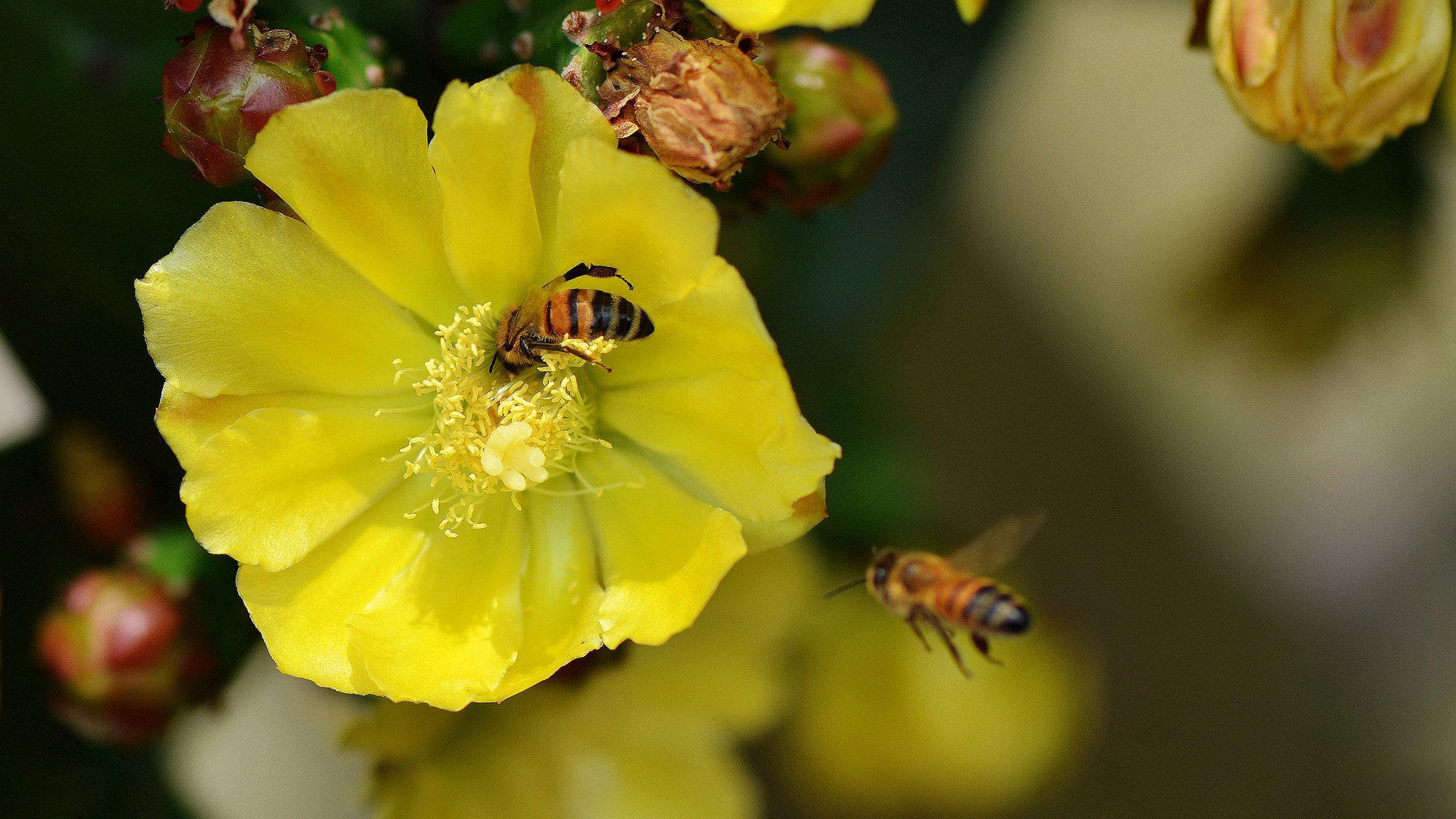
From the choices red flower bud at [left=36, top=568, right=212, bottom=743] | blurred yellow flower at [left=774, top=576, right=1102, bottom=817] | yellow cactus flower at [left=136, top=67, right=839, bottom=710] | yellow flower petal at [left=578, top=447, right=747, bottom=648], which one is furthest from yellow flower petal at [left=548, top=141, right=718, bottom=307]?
blurred yellow flower at [left=774, top=576, right=1102, bottom=817]

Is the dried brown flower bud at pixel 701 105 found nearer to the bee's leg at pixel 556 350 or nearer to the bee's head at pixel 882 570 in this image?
the bee's leg at pixel 556 350

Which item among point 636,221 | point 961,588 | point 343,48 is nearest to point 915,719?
point 961,588

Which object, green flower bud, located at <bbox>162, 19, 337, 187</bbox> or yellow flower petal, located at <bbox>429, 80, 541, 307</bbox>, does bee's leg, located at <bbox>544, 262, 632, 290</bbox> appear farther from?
green flower bud, located at <bbox>162, 19, 337, 187</bbox>

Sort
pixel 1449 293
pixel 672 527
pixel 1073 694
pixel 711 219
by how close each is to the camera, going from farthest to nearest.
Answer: pixel 1449 293 < pixel 1073 694 < pixel 672 527 < pixel 711 219

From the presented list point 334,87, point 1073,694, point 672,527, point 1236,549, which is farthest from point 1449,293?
point 334,87

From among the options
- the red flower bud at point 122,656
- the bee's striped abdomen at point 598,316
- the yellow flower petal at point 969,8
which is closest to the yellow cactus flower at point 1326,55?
the yellow flower petal at point 969,8

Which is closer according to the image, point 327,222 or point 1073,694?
point 327,222

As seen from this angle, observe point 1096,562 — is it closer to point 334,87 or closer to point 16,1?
point 334,87
